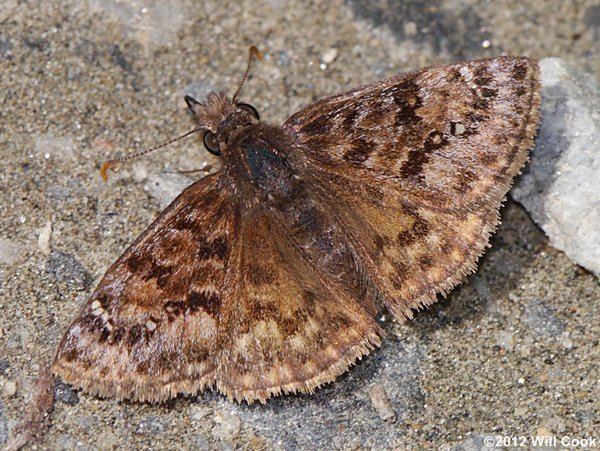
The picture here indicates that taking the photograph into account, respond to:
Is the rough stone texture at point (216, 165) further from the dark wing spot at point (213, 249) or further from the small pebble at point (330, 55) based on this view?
the dark wing spot at point (213, 249)

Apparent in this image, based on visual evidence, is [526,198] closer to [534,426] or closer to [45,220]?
[534,426]

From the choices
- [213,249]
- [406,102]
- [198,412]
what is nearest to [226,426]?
[198,412]

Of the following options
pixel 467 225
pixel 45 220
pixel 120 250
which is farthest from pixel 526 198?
pixel 45 220

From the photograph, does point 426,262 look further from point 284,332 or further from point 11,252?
point 11,252

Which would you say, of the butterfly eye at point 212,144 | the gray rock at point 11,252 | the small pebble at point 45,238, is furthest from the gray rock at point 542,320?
the gray rock at point 11,252

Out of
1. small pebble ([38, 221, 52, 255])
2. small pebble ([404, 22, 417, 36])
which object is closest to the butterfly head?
small pebble ([38, 221, 52, 255])

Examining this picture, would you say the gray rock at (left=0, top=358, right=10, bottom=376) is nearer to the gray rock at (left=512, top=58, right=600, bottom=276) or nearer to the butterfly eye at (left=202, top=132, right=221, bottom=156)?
the butterfly eye at (left=202, top=132, right=221, bottom=156)
